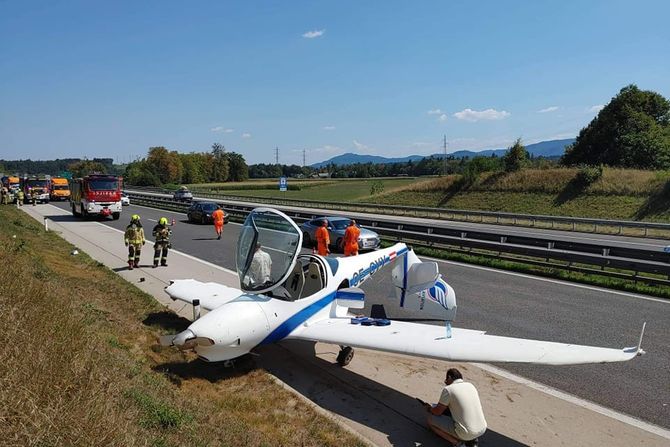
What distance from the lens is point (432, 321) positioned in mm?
9633

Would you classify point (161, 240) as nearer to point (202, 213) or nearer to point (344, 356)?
point (344, 356)

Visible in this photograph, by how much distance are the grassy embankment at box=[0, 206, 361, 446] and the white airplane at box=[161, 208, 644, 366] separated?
0.62 meters

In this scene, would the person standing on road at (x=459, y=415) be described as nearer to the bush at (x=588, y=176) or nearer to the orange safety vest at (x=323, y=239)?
the orange safety vest at (x=323, y=239)

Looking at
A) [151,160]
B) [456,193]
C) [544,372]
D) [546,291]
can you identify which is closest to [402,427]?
[544,372]

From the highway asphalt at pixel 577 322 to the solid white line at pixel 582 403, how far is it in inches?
5.1

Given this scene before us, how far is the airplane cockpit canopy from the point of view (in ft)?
23.8

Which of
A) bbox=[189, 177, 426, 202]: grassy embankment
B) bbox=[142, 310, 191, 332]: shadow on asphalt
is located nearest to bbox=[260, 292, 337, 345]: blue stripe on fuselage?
bbox=[142, 310, 191, 332]: shadow on asphalt

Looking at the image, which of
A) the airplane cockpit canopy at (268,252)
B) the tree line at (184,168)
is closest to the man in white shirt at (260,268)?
the airplane cockpit canopy at (268,252)

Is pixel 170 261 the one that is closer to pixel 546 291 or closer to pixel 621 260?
pixel 546 291

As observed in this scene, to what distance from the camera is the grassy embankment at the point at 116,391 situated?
12.4 feet

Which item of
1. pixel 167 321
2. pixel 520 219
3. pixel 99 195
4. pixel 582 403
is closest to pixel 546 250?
pixel 582 403

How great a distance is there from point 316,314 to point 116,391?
11.2 feet

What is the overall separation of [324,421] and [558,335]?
528 centimetres

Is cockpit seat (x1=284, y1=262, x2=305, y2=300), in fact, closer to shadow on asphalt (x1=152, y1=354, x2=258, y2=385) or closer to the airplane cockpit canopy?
the airplane cockpit canopy
